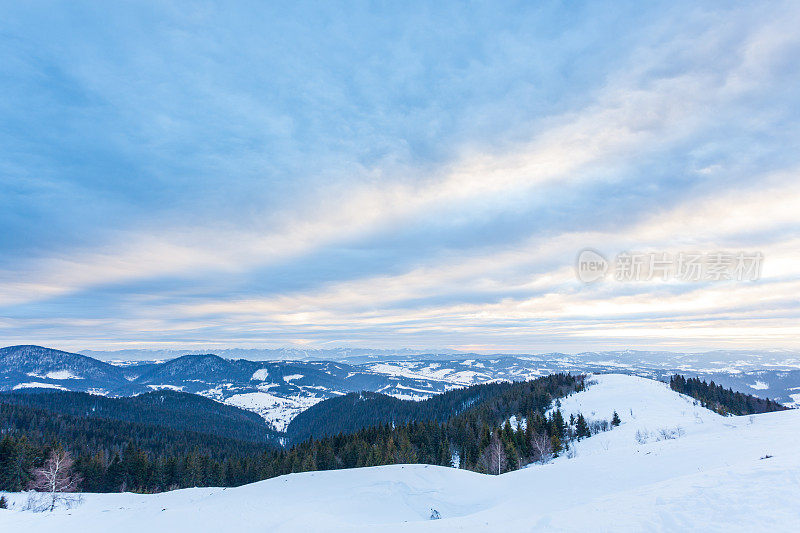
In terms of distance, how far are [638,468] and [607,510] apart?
15735 mm

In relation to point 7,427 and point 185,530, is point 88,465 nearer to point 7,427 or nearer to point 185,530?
point 185,530

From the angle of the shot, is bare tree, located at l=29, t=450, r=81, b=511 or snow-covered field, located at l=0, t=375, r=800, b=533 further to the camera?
bare tree, located at l=29, t=450, r=81, b=511

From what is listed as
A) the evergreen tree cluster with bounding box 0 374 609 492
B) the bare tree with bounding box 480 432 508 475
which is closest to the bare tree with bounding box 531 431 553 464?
the evergreen tree cluster with bounding box 0 374 609 492

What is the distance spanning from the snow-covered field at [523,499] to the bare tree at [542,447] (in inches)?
1409

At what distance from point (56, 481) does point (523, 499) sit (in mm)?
73124

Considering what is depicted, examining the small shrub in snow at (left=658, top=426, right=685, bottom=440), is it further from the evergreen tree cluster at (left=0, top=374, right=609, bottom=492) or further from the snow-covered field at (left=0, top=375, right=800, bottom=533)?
the snow-covered field at (left=0, top=375, right=800, bottom=533)

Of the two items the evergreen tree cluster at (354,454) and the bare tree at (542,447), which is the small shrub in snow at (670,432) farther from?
the bare tree at (542,447)

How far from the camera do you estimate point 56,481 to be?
5719cm

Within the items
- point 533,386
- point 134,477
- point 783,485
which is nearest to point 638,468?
point 783,485

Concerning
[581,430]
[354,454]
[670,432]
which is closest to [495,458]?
[581,430]

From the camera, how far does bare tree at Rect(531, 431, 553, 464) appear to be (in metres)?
67.9

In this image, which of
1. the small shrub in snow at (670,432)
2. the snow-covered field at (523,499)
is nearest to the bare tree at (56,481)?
the snow-covered field at (523,499)

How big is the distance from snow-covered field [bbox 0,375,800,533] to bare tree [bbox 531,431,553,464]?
117 ft

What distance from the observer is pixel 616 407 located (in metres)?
94.4
